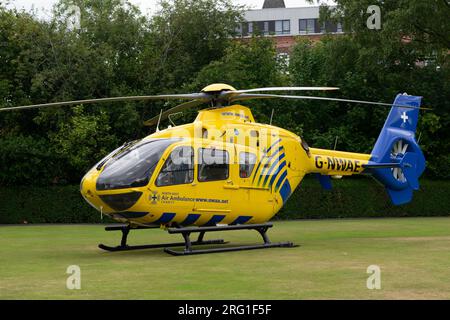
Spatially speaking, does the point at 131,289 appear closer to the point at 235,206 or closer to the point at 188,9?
the point at 235,206

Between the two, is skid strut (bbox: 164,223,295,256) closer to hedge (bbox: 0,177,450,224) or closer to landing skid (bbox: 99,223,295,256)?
landing skid (bbox: 99,223,295,256)

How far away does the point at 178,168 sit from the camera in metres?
13.8

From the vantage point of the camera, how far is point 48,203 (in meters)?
29.2

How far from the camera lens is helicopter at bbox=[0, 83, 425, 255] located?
43.6 ft

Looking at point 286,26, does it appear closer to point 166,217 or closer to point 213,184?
point 213,184

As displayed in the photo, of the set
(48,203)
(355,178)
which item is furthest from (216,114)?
(355,178)

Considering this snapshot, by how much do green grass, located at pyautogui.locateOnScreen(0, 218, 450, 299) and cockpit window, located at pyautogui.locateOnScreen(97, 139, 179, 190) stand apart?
58.7 inches

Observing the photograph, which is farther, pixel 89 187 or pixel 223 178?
pixel 223 178

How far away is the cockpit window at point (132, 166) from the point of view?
13.1 metres

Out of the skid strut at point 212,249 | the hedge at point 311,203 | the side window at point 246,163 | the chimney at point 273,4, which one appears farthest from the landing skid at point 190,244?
the chimney at point 273,4

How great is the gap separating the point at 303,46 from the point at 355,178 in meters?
9.89

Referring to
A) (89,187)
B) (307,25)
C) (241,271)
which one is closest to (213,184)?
(89,187)

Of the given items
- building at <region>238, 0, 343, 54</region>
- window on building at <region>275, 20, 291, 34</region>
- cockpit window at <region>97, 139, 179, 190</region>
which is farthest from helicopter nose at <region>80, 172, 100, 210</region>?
window on building at <region>275, 20, 291, 34</region>

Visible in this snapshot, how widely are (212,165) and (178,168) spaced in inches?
34.1
